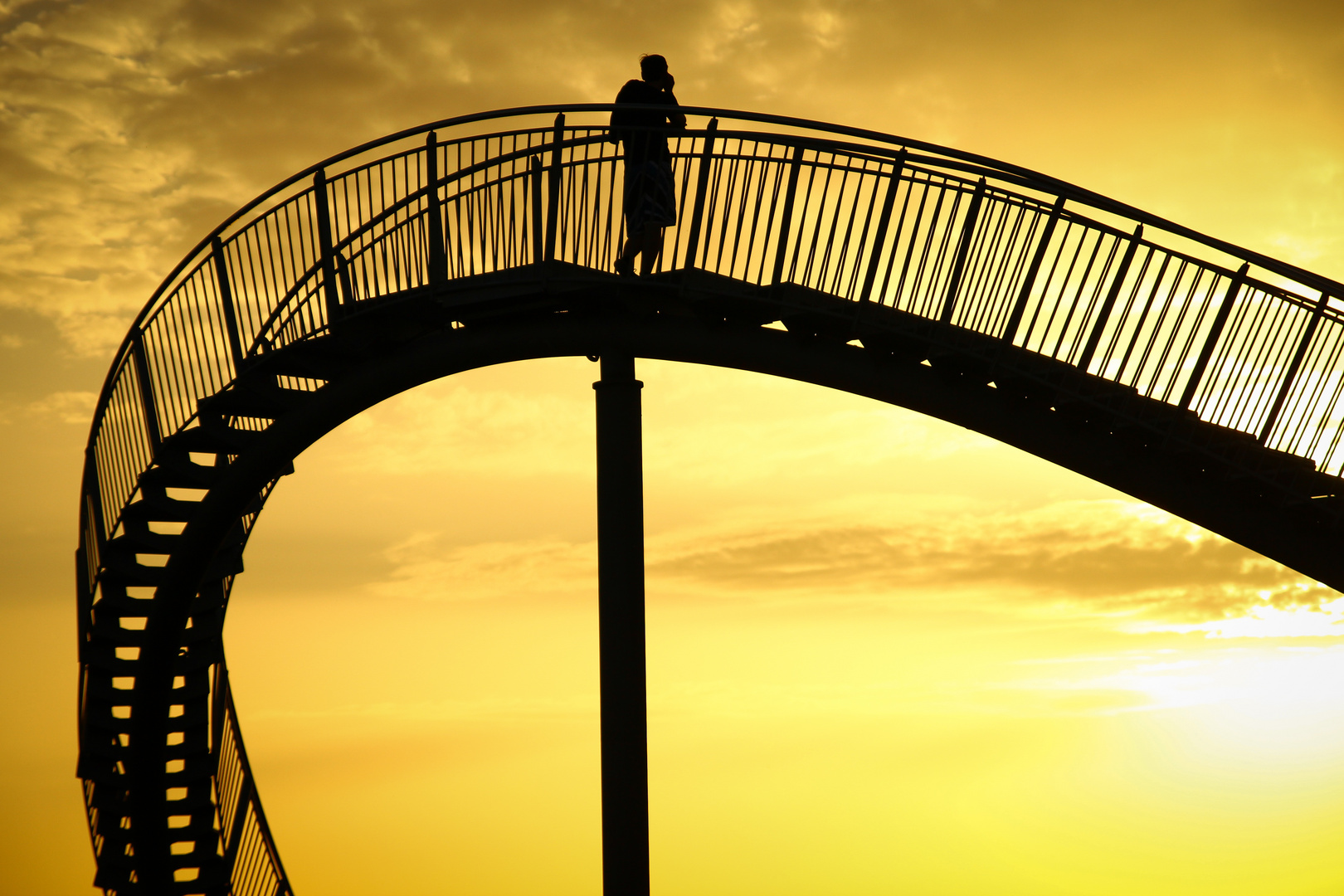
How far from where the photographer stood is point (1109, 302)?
11.0 m

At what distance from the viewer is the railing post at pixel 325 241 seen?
13023 mm

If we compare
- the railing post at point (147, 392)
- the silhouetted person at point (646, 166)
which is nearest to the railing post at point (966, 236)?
the silhouetted person at point (646, 166)

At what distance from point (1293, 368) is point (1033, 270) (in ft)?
8.04

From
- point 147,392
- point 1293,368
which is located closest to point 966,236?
point 1293,368

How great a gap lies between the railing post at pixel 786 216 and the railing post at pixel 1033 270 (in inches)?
88.6

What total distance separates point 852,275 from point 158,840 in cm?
1257

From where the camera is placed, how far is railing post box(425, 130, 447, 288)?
12.4 metres

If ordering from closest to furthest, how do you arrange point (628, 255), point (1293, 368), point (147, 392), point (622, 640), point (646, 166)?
point (1293, 368) < point (622, 640) < point (646, 166) < point (628, 255) < point (147, 392)

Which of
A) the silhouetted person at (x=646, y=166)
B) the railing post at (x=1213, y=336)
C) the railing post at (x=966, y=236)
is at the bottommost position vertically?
the railing post at (x=1213, y=336)

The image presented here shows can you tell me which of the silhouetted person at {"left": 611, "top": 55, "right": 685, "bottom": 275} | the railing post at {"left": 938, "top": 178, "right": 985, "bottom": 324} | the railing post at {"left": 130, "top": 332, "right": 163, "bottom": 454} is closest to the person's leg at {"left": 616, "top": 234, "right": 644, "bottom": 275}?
the silhouetted person at {"left": 611, "top": 55, "right": 685, "bottom": 275}

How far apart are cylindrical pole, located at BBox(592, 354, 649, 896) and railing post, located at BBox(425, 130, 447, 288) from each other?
2254 mm

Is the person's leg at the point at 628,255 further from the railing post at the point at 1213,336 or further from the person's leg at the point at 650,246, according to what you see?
the railing post at the point at 1213,336

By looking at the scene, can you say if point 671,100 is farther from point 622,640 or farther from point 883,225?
point 622,640

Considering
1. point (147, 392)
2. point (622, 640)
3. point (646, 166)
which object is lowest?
point (622, 640)
